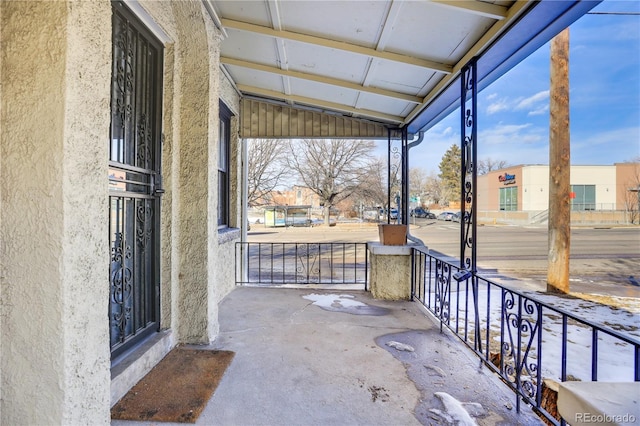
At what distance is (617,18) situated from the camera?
5.53 m

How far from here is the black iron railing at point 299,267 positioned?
5188 mm

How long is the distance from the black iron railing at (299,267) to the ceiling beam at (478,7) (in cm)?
309

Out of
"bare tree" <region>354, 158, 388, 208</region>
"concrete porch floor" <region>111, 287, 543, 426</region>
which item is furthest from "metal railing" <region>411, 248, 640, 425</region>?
"bare tree" <region>354, 158, 388, 208</region>

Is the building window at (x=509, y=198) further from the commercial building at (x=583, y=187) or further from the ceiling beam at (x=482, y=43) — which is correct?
the ceiling beam at (x=482, y=43)

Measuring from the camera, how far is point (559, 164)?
6.66m

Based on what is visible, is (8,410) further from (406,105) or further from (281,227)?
(281,227)

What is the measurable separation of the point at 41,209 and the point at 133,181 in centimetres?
109

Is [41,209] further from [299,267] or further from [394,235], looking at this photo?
[299,267]

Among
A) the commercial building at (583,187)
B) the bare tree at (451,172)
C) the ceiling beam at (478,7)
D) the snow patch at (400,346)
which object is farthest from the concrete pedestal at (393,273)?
the bare tree at (451,172)

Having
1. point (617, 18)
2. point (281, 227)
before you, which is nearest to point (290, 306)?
point (617, 18)

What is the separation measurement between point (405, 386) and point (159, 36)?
3.29m

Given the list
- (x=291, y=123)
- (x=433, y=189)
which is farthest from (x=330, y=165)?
(x=433, y=189)

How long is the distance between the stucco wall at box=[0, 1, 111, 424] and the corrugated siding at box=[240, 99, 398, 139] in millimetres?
3865

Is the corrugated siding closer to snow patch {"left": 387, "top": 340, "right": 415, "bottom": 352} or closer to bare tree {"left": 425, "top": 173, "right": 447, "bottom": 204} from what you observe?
snow patch {"left": 387, "top": 340, "right": 415, "bottom": 352}
